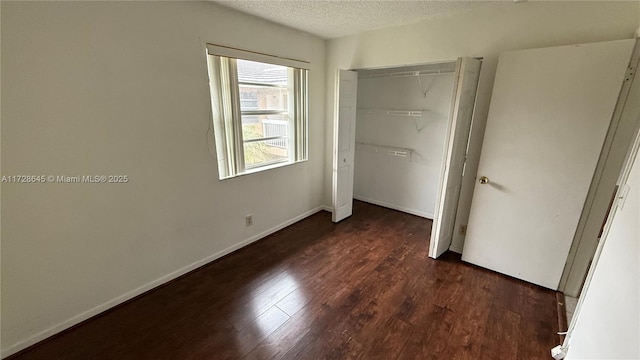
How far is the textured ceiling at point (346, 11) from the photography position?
6.99 feet

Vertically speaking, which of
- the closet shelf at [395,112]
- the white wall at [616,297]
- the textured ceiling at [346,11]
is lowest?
the white wall at [616,297]

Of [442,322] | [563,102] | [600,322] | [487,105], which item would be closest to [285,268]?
A: [442,322]

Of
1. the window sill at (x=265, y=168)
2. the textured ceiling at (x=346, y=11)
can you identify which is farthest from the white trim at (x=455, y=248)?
the textured ceiling at (x=346, y=11)

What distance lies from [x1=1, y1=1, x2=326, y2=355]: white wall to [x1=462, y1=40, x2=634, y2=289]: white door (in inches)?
93.0

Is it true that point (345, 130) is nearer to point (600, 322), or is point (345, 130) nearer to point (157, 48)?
point (157, 48)

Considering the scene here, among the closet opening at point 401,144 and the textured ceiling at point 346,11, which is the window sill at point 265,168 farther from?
the textured ceiling at point 346,11

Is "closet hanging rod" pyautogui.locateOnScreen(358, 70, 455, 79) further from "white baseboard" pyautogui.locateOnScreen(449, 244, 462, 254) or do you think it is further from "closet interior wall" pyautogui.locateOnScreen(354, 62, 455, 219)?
"white baseboard" pyautogui.locateOnScreen(449, 244, 462, 254)

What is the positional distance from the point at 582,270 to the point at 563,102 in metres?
1.36

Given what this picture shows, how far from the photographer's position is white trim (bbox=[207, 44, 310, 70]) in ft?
7.27

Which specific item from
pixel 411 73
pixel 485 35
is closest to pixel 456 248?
pixel 485 35

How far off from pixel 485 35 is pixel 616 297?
6.99ft

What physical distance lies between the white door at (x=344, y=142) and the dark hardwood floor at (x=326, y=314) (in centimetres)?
89

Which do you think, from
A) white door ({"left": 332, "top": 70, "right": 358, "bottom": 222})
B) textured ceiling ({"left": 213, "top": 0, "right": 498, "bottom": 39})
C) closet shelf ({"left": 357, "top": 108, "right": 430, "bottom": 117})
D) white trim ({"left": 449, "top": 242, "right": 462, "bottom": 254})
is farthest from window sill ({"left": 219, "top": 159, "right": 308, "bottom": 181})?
white trim ({"left": 449, "top": 242, "right": 462, "bottom": 254})

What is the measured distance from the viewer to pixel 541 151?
6.76 feet
